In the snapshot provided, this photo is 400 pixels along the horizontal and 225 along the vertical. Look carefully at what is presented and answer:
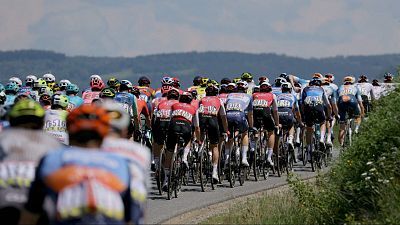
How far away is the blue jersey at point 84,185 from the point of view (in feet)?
19.3

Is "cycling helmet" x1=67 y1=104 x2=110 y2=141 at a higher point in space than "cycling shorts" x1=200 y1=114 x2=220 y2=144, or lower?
higher

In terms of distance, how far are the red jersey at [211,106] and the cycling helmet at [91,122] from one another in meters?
12.6

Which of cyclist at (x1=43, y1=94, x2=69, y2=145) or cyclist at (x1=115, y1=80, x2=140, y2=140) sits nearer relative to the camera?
cyclist at (x1=43, y1=94, x2=69, y2=145)

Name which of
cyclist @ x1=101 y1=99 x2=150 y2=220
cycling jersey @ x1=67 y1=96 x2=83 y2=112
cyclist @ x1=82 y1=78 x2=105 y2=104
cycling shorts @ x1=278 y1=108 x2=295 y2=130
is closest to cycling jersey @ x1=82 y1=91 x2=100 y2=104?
cyclist @ x1=82 y1=78 x2=105 y2=104

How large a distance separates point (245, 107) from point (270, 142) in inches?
62.4

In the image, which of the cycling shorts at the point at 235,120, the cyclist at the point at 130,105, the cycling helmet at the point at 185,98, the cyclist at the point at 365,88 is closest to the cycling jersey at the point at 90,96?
the cyclist at the point at 130,105

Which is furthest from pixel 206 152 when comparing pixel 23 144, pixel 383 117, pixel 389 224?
pixel 23 144

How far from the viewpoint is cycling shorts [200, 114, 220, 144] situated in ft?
61.7

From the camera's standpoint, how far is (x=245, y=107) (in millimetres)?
19969

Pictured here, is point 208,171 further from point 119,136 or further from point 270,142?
point 119,136

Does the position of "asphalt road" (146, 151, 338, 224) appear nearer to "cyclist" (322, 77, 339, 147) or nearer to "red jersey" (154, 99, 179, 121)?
"red jersey" (154, 99, 179, 121)

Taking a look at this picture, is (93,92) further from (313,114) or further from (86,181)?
(86,181)

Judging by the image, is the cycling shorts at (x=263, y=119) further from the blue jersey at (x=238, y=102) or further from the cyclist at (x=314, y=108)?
the cyclist at (x=314, y=108)

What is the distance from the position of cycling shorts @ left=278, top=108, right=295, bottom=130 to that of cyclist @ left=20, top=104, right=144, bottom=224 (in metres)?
15.9
